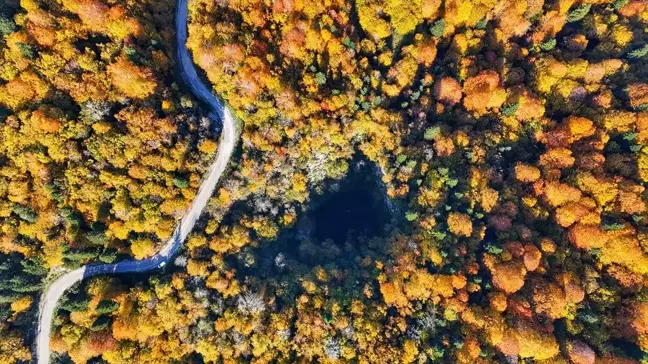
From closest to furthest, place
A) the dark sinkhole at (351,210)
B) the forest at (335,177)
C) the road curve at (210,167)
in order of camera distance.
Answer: the forest at (335,177) < the road curve at (210,167) < the dark sinkhole at (351,210)

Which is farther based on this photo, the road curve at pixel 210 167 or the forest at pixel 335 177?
the road curve at pixel 210 167

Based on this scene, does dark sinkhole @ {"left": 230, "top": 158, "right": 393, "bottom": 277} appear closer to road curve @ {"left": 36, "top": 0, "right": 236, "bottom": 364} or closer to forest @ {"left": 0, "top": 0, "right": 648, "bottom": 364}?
forest @ {"left": 0, "top": 0, "right": 648, "bottom": 364}

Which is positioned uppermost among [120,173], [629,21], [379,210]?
[629,21]

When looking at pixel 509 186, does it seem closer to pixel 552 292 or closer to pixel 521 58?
pixel 552 292

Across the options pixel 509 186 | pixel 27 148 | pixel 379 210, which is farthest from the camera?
pixel 379 210

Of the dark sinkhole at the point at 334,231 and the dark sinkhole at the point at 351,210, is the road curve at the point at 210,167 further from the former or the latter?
the dark sinkhole at the point at 351,210

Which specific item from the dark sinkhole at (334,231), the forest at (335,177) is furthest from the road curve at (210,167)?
the dark sinkhole at (334,231)

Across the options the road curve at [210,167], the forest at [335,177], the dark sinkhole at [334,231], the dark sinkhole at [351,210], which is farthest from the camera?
the dark sinkhole at [351,210]

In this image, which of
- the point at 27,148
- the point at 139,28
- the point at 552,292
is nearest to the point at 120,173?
the point at 27,148
